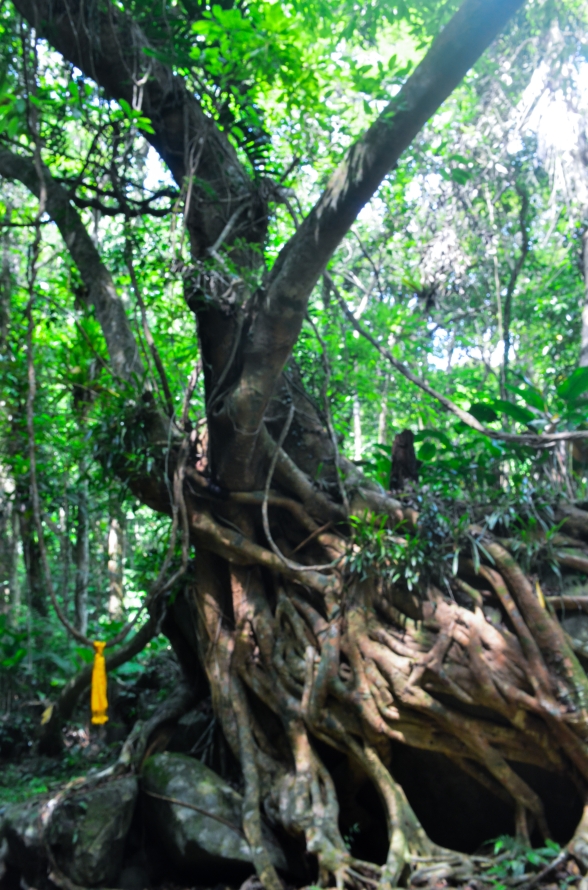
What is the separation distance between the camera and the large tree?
3.95 m

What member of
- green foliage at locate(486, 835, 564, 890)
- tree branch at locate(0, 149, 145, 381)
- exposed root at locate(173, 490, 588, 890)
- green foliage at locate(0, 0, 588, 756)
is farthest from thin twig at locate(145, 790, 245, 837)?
tree branch at locate(0, 149, 145, 381)

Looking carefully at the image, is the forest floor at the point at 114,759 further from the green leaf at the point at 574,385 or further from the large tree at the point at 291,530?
the green leaf at the point at 574,385

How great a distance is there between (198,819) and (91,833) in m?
0.70

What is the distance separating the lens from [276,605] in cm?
514

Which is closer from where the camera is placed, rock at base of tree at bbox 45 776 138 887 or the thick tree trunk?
the thick tree trunk

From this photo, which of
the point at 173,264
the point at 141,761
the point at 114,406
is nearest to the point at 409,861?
the point at 141,761

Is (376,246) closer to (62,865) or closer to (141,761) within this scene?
(141,761)

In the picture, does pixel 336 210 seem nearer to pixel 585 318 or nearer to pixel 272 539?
pixel 272 539

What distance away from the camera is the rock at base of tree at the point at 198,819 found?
4238 millimetres

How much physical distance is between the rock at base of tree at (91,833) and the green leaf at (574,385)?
13.9ft

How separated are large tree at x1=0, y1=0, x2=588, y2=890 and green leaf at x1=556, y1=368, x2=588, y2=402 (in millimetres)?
780

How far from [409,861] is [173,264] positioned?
13.4 feet

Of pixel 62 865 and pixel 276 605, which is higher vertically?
pixel 276 605

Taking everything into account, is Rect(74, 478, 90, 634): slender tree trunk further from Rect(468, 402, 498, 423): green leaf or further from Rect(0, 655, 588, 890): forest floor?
Rect(468, 402, 498, 423): green leaf
